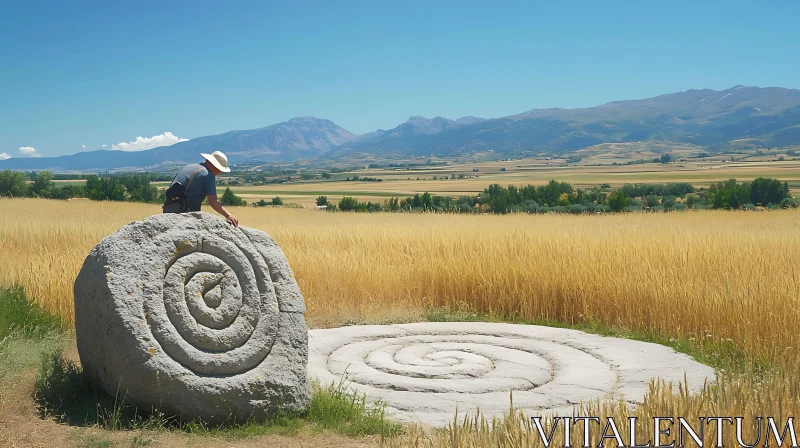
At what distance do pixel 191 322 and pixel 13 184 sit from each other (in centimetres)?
5257

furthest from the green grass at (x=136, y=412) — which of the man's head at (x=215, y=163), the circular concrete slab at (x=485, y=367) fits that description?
the man's head at (x=215, y=163)

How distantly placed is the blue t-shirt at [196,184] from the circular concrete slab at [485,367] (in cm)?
202

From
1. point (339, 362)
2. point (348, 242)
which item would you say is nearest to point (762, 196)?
point (348, 242)

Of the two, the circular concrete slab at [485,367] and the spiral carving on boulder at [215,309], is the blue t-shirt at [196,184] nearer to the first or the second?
the spiral carving on boulder at [215,309]

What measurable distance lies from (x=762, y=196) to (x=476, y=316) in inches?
1468

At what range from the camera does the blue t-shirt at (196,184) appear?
705 cm

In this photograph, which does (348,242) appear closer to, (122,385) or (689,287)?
(689,287)

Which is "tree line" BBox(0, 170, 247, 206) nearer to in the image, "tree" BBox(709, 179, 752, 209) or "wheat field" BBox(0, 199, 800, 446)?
"tree" BBox(709, 179, 752, 209)

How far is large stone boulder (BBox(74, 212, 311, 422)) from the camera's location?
5.50 metres

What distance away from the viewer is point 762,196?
41969mm

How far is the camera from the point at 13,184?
51.6 meters

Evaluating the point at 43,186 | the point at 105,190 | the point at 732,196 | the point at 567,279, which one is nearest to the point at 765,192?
the point at 732,196

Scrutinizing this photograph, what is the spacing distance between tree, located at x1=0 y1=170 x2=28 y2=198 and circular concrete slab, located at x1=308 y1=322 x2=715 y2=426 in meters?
49.2

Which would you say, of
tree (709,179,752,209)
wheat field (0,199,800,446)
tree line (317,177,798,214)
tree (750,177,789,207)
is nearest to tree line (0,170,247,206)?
tree line (317,177,798,214)
